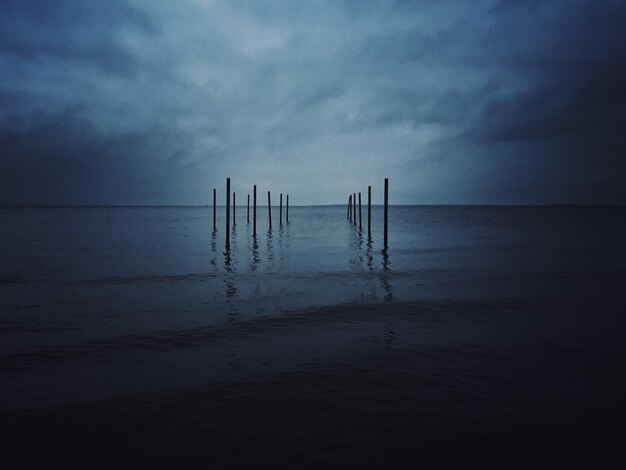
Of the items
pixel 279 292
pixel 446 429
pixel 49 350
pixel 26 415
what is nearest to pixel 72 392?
pixel 26 415

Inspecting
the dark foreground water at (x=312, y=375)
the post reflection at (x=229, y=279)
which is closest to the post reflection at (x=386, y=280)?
the dark foreground water at (x=312, y=375)

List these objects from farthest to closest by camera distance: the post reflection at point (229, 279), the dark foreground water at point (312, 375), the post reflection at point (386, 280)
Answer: the post reflection at point (229, 279) < the post reflection at point (386, 280) < the dark foreground water at point (312, 375)

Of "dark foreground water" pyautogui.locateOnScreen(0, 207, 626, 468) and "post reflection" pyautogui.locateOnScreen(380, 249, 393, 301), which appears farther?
"post reflection" pyautogui.locateOnScreen(380, 249, 393, 301)

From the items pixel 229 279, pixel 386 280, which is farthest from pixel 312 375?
pixel 229 279

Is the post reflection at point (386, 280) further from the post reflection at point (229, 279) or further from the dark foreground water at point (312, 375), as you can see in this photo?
the post reflection at point (229, 279)

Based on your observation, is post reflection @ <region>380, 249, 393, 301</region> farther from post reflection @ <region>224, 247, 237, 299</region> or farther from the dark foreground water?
post reflection @ <region>224, 247, 237, 299</region>

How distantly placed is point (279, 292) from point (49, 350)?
600 cm

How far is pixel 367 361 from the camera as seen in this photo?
5.84m

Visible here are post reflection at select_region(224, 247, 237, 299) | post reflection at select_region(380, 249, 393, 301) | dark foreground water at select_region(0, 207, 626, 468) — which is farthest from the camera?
post reflection at select_region(224, 247, 237, 299)

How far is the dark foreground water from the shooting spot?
3.67 metres

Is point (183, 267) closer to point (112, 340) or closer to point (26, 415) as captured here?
point (112, 340)

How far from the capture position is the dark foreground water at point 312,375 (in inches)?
144

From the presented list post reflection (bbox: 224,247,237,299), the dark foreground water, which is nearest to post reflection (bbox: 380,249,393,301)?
the dark foreground water

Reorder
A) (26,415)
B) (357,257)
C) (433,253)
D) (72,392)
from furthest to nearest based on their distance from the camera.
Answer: (433,253)
(357,257)
(72,392)
(26,415)
